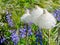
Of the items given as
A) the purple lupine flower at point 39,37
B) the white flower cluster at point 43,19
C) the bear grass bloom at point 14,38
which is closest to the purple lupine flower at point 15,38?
the bear grass bloom at point 14,38

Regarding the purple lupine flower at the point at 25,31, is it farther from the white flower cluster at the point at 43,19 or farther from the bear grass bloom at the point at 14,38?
the white flower cluster at the point at 43,19

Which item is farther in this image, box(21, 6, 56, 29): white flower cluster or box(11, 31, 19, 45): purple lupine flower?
box(11, 31, 19, 45): purple lupine flower

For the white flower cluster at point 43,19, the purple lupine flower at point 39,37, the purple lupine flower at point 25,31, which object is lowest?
the purple lupine flower at point 39,37

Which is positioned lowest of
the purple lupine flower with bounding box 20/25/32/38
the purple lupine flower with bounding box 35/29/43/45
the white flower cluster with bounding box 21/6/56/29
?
the purple lupine flower with bounding box 35/29/43/45

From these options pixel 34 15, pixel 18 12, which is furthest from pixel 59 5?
pixel 34 15

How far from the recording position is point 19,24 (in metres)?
2.41

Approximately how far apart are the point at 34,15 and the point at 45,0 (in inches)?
41.8

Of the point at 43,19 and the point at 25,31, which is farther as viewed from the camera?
the point at 25,31

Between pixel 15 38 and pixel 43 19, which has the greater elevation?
pixel 43 19

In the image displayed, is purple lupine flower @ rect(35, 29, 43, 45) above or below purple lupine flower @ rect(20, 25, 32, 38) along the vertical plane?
below

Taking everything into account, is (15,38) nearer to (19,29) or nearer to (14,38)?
(14,38)

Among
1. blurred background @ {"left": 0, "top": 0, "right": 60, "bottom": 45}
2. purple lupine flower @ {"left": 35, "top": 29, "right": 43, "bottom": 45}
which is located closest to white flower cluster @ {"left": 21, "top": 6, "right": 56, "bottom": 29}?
blurred background @ {"left": 0, "top": 0, "right": 60, "bottom": 45}

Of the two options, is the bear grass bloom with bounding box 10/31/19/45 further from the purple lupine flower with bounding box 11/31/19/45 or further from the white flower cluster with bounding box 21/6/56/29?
the white flower cluster with bounding box 21/6/56/29

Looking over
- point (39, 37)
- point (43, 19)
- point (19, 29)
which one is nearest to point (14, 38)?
point (19, 29)
